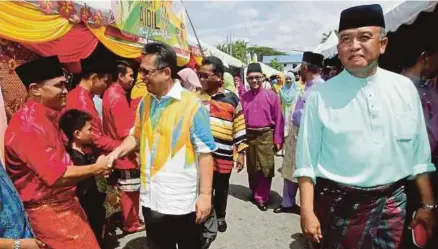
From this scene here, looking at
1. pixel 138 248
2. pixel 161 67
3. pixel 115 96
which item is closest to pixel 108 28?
pixel 115 96

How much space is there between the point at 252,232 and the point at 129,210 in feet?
4.81

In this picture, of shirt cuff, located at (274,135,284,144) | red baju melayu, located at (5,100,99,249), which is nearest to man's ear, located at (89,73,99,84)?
red baju melayu, located at (5,100,99,249)

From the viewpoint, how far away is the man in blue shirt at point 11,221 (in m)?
1.73

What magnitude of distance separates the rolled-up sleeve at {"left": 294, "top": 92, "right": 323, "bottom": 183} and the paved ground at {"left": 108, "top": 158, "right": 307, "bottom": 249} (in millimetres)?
2305

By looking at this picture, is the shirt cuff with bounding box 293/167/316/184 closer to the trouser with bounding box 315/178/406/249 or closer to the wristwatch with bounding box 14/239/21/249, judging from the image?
the trouser with bounding box 315/178/406/249

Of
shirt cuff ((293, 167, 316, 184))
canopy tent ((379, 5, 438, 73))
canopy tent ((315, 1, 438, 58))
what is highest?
canopy tent ((315, 1, 438, 58))

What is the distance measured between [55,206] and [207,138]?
997 mm

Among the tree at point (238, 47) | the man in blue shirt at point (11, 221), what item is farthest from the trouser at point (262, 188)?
the tree at point (238, 47)

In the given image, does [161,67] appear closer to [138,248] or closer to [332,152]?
[332,152]

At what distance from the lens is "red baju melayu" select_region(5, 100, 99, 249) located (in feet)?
6.74

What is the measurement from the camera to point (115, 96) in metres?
4.19

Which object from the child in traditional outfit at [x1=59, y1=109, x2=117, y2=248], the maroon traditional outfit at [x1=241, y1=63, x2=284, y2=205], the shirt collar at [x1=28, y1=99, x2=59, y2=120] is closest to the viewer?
the shirt collar at [x1=28, y1=99, x2=59, y2=120]

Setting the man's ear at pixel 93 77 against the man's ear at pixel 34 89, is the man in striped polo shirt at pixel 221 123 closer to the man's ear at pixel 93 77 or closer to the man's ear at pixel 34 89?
the man's ear at pixel 93 77

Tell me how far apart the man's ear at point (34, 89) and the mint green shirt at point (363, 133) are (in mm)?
1585
